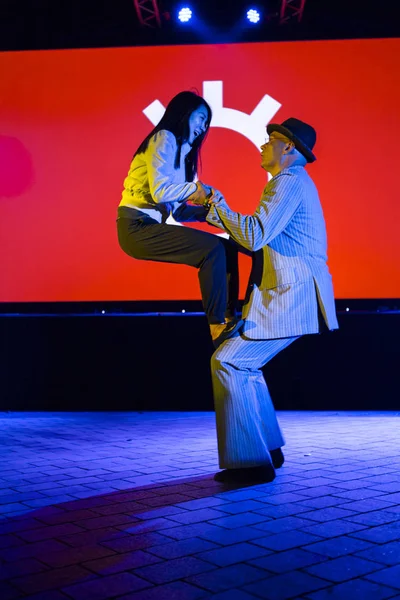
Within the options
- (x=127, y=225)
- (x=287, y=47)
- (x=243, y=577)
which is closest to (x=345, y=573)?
(x=243, y=577)

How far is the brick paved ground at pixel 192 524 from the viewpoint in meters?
1.81

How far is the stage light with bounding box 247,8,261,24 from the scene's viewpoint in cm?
600

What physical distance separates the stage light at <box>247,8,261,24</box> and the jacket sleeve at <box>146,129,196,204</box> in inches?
135

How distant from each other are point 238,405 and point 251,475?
35cm

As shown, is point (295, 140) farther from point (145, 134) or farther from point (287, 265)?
point (145, 134)

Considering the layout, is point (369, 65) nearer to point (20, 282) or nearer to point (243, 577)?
point (20, 282)

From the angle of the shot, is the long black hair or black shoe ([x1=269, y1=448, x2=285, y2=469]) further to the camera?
black shoe ([x1=269, y1=448, x2=285, y2=469])

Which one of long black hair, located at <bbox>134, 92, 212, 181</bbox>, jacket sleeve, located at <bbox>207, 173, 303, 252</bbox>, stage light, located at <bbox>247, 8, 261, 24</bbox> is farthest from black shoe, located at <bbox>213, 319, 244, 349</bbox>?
stage light, located at <bbox>247, 8, 261, 24</bbox>

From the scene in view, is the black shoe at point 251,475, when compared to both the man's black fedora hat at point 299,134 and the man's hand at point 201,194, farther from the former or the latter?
the man's black fedora hat at point 299,134

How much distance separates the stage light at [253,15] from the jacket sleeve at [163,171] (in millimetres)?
3428

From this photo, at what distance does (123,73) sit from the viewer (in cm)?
607

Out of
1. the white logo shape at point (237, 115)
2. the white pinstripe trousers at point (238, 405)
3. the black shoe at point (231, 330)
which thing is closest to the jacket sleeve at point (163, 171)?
the black shoe at point (231, 330)

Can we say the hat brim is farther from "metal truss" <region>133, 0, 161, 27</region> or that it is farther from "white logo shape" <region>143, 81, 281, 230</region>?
"metal truss" <region>133, 0, 161, 27</region>

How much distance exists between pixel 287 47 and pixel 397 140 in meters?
1.32
